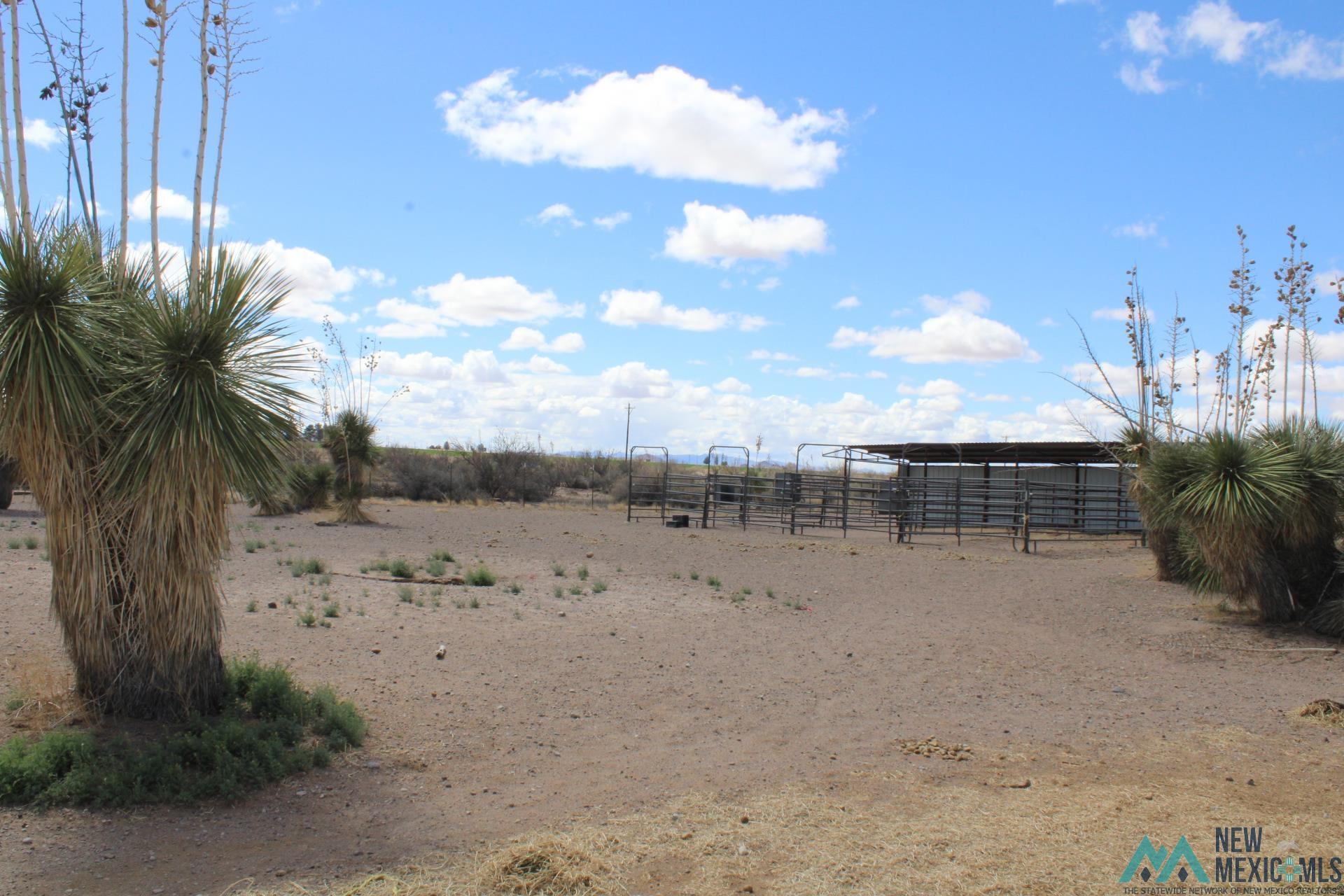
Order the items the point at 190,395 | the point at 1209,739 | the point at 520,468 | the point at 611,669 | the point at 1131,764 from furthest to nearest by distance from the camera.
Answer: the point at 520,468
the point at 611,669
the point at 1209,739
the point at 1131,764
the point at 190,395

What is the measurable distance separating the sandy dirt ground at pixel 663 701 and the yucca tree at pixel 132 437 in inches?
46.1

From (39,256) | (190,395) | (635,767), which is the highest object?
(39,256)

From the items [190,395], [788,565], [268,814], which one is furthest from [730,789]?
[788,565]

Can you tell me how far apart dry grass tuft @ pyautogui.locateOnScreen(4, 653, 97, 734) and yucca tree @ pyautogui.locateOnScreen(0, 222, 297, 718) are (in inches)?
4.8

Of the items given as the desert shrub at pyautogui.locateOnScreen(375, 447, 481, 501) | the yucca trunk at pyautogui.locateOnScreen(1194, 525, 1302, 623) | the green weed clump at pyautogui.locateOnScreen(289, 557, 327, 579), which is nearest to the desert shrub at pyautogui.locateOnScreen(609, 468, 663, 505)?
the desert shrub at pyautogui.locateOnScreen(375, 447, 481, 501)

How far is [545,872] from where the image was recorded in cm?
420

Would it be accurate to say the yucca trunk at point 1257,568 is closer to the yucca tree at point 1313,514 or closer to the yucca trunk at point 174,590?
the yucca tree at point 1313,514

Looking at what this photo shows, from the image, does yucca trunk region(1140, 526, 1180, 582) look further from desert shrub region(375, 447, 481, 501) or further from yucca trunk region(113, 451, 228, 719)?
desert shrub region(375, 447, 481, 501)

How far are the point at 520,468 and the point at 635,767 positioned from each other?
36.0m

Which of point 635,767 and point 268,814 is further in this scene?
point 635,767

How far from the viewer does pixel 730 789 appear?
5543mm

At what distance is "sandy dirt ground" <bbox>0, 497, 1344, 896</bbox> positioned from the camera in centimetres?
475

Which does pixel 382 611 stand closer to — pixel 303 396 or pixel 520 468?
pixel 303 396

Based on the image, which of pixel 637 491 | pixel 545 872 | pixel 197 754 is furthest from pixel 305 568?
pixel 637 491
